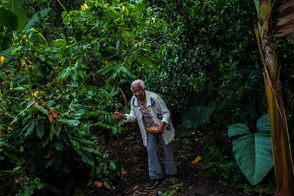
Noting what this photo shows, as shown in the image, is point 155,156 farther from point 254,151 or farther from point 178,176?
point 254,151

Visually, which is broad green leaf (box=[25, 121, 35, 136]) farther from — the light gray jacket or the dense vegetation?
the light gray jacket

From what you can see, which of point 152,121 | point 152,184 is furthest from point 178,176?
point 152,121

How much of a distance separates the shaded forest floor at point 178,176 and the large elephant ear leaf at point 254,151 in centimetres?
56

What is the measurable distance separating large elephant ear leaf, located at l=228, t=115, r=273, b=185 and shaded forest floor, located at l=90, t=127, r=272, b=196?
0.56 metres

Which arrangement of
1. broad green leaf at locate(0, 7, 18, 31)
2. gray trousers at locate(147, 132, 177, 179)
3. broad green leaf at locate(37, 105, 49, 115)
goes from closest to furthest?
broad green leaf at locate(0, 7, 18, 31)
broad green leaf at locate(37, 105, 49, 115)
gray trousers at locate(147, 132, 177, 179)

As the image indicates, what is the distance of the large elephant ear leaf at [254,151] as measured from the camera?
132 inches

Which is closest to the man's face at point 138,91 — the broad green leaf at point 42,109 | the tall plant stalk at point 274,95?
the broad green leaf at point 42,109

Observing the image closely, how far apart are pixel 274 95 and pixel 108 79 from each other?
2.34 metres

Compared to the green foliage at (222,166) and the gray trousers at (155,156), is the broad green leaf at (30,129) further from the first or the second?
the green foliage at (222,166)

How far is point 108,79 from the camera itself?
4.56m

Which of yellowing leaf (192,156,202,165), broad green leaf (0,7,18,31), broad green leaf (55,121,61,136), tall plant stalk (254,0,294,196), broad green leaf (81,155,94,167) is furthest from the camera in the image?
yellowing leaf (192,156,202,165)

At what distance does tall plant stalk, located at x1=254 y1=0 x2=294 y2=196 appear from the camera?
3.00 metres

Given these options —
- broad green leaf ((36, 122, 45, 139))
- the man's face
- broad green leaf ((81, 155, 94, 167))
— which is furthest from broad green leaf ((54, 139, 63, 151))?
the man's face

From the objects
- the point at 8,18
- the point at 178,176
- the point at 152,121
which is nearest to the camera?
the point at 8,18
